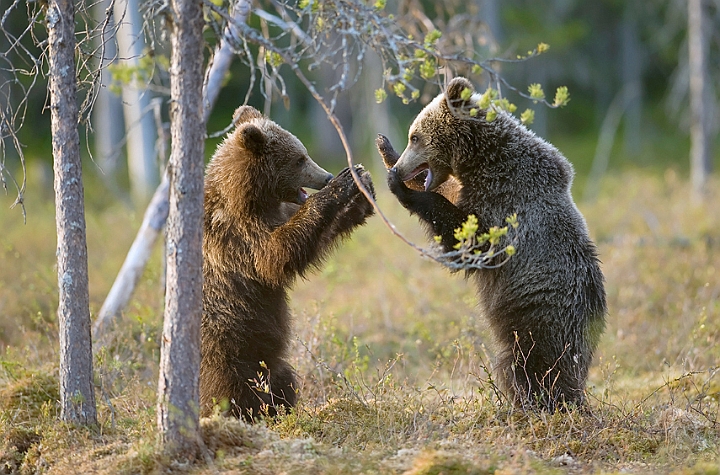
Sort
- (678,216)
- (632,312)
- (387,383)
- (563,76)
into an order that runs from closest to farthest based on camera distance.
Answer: (387,383)
(632,312)
(678,216)
(563,76)

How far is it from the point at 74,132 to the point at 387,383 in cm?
267

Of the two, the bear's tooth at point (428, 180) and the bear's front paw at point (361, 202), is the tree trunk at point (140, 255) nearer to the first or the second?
the bear's front paw at point (361, 202)

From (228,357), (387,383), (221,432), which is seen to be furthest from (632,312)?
(221,432)

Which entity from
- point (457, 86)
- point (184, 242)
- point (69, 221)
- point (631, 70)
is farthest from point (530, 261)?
point (631, 70)

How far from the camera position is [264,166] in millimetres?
5656

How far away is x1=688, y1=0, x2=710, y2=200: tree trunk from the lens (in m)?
14.3

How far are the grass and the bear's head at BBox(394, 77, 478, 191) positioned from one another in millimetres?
935

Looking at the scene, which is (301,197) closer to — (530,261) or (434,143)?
(434,143)

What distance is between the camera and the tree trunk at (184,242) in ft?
13.2

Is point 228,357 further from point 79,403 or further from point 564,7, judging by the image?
point 564,7

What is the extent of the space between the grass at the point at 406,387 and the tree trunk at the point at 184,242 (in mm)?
234

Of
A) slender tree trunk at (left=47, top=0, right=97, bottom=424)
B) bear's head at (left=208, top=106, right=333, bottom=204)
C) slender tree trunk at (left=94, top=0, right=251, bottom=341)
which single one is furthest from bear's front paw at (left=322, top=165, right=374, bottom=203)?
slender tree trunk at (left=94, top=0, right=251, bottom=341)

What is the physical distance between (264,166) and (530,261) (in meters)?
2.10

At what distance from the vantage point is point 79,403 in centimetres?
487
